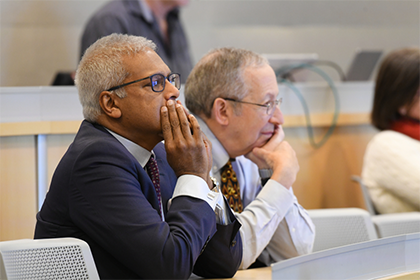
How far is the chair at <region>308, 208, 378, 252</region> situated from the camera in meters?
1.53

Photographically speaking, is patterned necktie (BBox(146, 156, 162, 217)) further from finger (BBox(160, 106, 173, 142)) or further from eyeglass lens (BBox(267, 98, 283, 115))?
eyeglass lens (BBox(267, 98, 283, 115))

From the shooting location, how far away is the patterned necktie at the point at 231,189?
1.36m

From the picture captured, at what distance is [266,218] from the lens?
127 centimetres

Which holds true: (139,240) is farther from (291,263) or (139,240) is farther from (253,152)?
(253,152)

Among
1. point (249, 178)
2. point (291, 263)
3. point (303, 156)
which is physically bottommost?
point (303, 156)

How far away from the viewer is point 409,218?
5.28 feet

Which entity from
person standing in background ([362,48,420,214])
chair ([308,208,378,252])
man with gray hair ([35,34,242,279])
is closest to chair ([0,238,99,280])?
man with gray hair ([35,34,242,279])

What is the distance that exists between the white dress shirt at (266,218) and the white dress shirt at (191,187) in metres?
0.17

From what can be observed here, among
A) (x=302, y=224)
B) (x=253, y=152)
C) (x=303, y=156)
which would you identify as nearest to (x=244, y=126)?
(x=253, y=152)

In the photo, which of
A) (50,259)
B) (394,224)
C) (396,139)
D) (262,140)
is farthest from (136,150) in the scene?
(396,139)

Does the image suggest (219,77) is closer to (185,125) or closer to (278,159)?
(278,159)

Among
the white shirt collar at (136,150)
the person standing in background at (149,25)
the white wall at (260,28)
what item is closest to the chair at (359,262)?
the white shirt collar at (136,150)

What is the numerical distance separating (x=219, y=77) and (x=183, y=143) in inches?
18.2

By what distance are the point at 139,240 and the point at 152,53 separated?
43 centimetres
